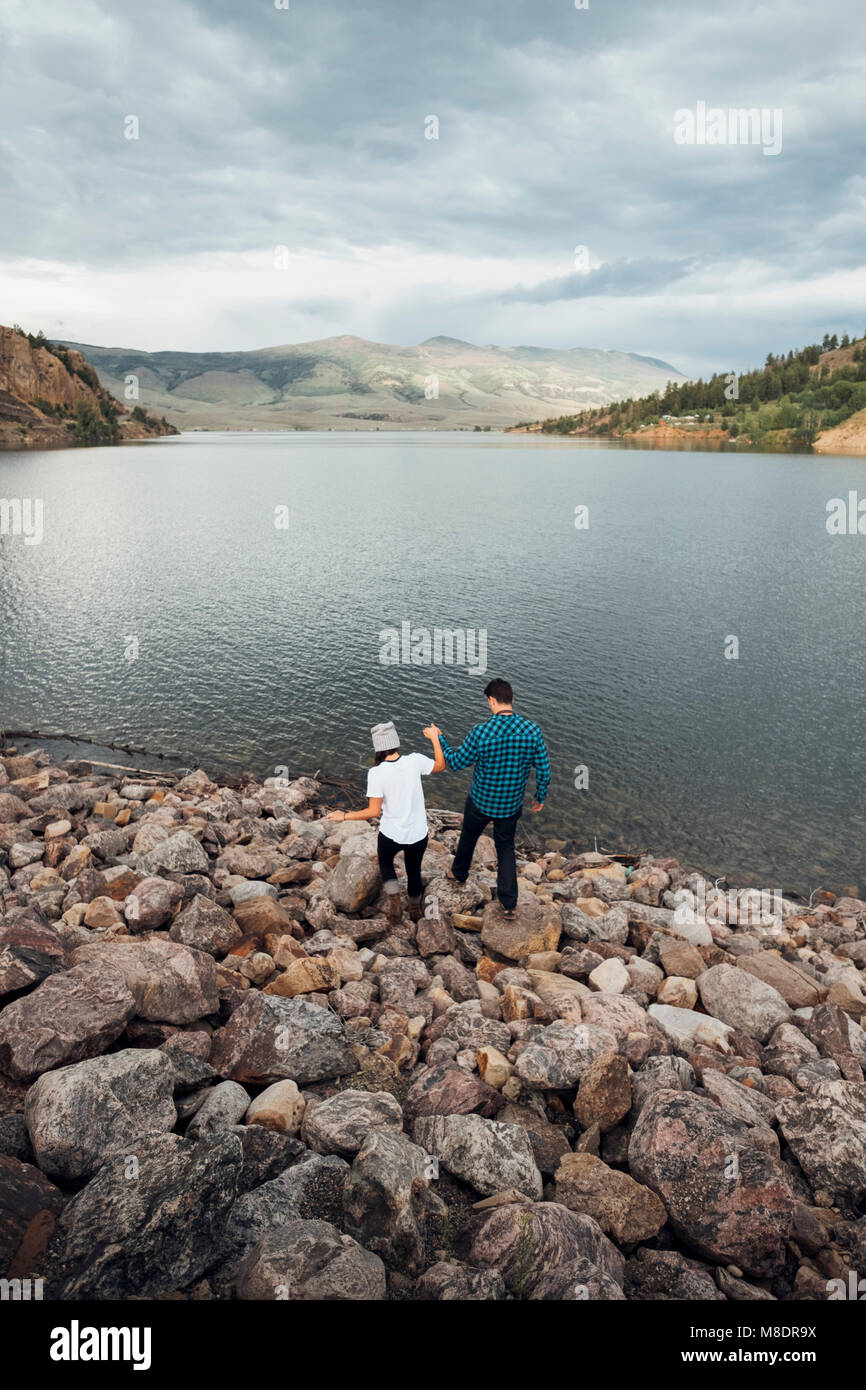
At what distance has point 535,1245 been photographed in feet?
19.9

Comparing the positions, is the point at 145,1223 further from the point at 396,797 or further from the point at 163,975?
the point at 396,797

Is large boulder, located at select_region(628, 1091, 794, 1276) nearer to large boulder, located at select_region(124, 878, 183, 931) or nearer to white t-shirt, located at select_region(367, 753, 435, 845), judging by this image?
white t-shirt, located at select_region(367, 753, 435, 845)

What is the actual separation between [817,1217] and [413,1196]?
Answer: 14.4 ft

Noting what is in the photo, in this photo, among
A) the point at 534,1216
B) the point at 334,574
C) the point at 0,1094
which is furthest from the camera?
the point at 334,574

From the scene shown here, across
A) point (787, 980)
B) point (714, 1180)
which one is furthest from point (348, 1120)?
point (787, 980)

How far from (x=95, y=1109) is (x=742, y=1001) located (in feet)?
30.5

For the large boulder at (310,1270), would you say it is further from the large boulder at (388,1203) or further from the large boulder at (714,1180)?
the large boulder at (714,1180)

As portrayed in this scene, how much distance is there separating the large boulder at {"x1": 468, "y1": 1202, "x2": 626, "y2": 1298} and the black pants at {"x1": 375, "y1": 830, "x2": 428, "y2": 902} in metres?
5.92

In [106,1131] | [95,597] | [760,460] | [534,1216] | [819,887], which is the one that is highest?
[760,460]

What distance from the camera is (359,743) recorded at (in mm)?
26984

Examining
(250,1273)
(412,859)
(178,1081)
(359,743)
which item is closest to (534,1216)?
(250,1273)

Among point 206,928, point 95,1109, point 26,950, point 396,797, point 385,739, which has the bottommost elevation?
point 206,928

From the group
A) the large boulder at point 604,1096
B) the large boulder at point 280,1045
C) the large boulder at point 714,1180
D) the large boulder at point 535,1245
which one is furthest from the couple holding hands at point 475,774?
the large boulder at point 535,1245

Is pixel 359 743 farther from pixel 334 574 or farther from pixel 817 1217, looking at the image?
pixel 334 574
